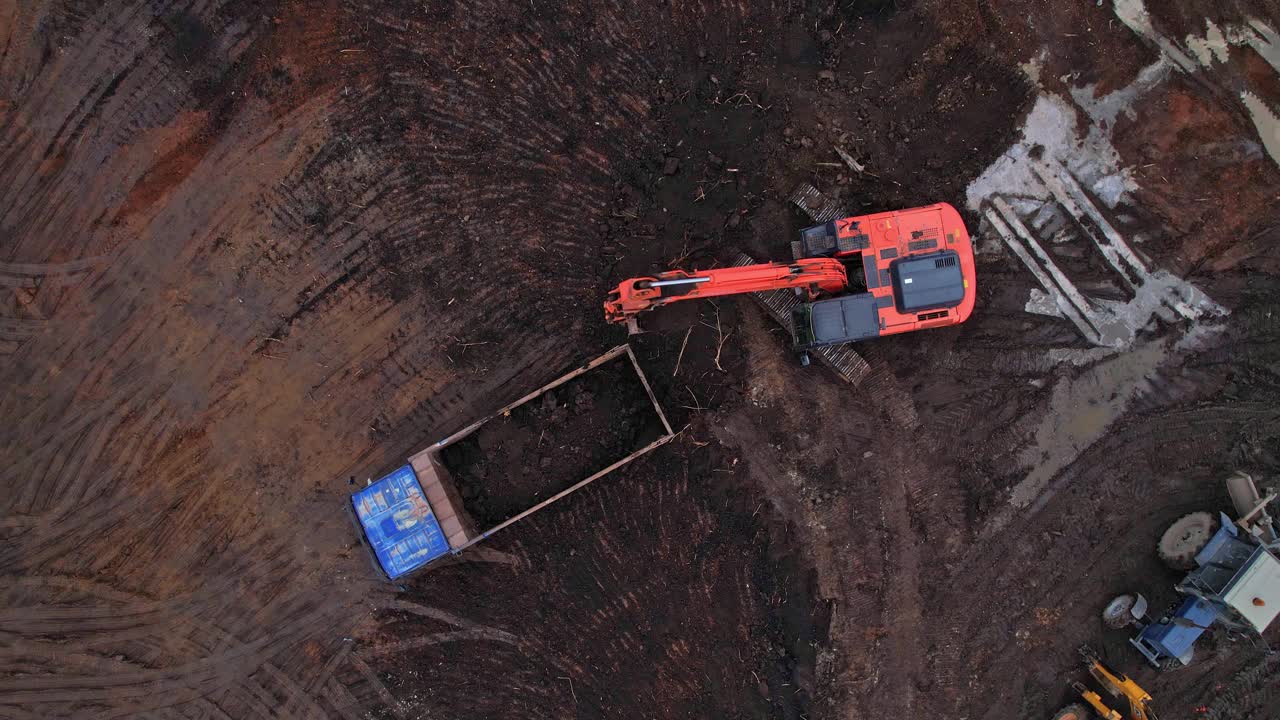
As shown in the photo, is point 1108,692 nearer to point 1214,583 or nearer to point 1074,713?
point 1074,713

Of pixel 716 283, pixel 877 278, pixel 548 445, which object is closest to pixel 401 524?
pixel 548 445

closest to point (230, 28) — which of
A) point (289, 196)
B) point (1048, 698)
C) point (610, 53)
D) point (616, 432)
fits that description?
point (289, 196)

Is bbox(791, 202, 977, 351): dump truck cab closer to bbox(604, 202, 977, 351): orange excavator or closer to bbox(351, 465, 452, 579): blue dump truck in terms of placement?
bbox(604, 202, 977, 351): orange excavator

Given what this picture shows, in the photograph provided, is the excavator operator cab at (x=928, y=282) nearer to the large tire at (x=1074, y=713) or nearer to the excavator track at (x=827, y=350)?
the excavator track at (x=827, y=350)

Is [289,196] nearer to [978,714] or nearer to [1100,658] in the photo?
[978,714]

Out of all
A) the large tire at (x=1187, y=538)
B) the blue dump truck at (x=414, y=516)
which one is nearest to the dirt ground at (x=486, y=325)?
the blue dump truck at (x=414, y=516)

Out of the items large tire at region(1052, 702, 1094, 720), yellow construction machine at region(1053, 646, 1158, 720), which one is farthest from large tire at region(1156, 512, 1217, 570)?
large tire at region(1052, 702, 1094, 720)
